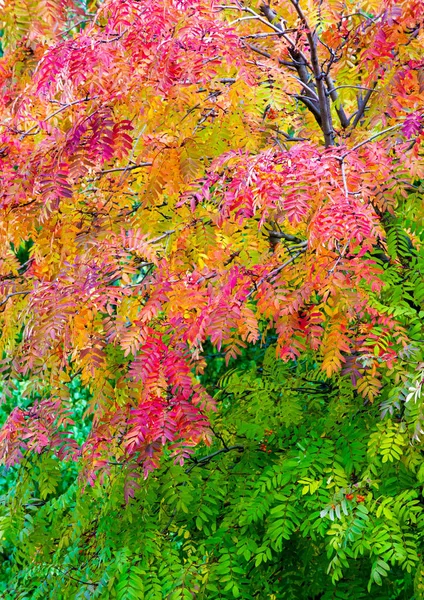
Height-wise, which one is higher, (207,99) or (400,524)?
(207,99)

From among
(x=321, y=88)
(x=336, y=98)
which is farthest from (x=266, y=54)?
(x=336, y=98)

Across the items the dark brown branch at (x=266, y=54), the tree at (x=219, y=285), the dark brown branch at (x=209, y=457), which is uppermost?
the dark brown branch at (x=266, y=54)

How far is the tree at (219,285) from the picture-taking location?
3549 mm

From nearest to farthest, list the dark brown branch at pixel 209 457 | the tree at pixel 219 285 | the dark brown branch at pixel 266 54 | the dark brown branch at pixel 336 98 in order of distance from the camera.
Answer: the tree at pixel 219 285 → the dark brown branch at pixel 266 54 → the dark brown branch at pixel 336 98 → the dark brown branch at pixel 209 457

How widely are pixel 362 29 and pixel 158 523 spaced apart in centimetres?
281

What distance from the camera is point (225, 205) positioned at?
3.48m

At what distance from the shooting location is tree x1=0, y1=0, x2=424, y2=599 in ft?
11.6

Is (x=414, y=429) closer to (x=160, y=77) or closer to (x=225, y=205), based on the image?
(x=225, y=205)

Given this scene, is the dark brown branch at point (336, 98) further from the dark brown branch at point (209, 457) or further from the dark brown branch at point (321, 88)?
the dark brown branch at point (209, 457)

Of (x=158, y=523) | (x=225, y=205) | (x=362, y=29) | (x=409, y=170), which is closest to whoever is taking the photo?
(x=225, y=205)

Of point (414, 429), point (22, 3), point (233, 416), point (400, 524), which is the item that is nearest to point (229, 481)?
point (233, 416)

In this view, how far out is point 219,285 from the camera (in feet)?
11.8

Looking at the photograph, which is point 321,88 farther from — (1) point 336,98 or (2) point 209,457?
(2) point 209,457

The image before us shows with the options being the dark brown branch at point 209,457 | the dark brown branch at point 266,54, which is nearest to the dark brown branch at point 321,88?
the dark brown branch at point 266,54
